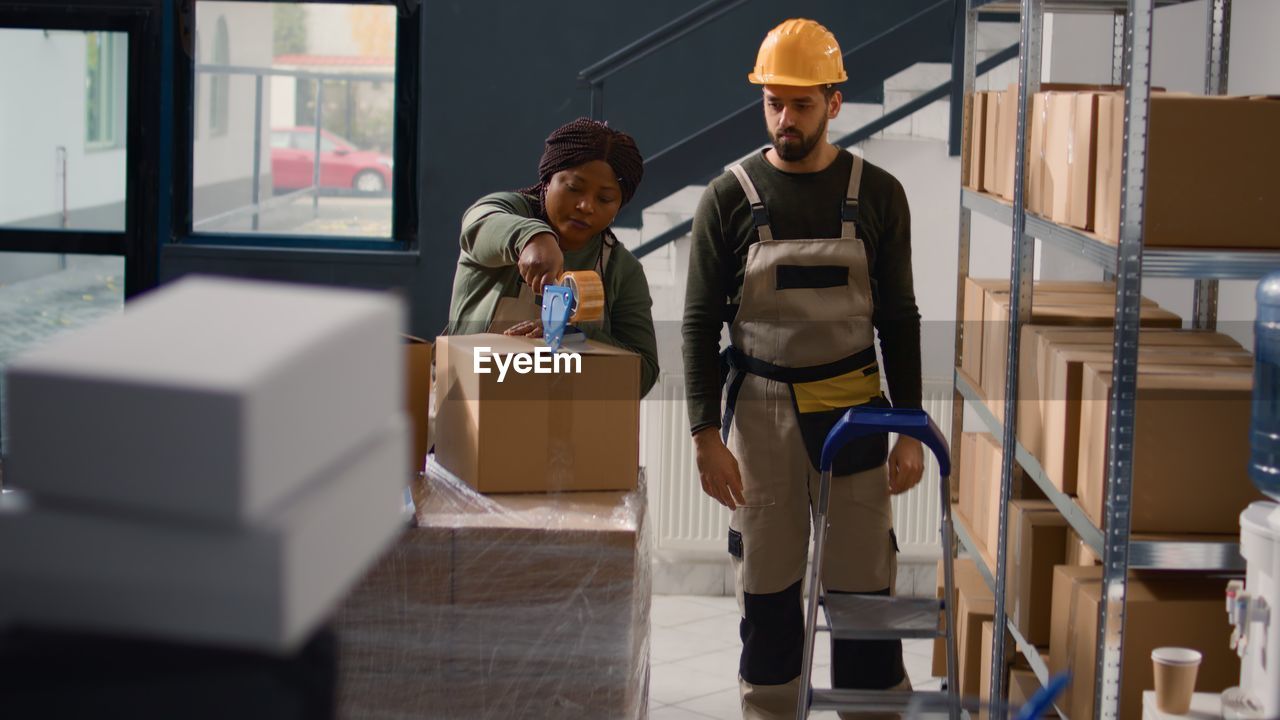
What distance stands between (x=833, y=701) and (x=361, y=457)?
2.18 meters

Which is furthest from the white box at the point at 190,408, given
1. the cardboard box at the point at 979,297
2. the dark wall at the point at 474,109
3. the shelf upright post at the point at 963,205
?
the dark wall at the point at 474,109

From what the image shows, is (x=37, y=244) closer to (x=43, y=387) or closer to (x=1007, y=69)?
(x=1007, y=69)

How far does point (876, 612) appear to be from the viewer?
2943 millimetres

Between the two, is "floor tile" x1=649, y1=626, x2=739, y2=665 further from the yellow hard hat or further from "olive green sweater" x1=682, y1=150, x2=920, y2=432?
the yellow hard hat

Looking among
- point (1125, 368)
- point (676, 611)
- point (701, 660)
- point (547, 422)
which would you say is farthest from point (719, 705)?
point (1125, 368)

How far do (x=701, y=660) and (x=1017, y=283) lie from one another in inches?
77.1

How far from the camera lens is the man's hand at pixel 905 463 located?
320 cm

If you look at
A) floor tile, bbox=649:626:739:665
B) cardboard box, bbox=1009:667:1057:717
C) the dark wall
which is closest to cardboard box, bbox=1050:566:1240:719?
cardboard box, bbox=1009:667:1057:717

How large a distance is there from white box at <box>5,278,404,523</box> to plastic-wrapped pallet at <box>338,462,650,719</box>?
1.53 meters

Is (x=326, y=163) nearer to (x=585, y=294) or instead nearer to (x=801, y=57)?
(x=801, y=57)

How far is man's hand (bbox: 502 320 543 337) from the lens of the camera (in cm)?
269

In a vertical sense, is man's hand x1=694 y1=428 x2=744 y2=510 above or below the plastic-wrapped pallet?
above

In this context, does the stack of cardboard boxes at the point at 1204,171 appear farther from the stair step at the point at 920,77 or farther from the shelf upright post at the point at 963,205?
the stair step at the point at 920,77
